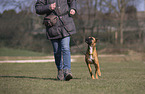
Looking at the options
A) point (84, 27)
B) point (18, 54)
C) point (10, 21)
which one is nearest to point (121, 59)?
point (84, 27)

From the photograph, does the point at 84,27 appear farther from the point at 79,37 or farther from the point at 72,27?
the point at 72,27

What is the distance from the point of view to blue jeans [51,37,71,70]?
219 inches

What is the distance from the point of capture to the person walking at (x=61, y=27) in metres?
5.56

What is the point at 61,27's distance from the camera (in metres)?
5.59

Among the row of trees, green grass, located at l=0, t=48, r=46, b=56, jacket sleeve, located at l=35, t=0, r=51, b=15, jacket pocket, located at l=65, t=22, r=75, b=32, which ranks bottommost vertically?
green grass, located at l=0, t=48, r=46, b=56

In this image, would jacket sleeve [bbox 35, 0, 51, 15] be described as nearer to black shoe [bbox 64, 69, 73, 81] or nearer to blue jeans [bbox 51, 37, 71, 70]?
blue jeans [bbox 51, 37, 71, 70]

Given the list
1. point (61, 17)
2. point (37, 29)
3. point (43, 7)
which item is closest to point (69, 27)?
point (61, 17)


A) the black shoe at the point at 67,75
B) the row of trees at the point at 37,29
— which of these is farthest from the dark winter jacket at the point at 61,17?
the row of trees at the point at 37,29

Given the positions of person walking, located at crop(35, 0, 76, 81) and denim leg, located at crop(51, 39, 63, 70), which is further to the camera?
denim leg, located at crop(51, 39, 63, 70)

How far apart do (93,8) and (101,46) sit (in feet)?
18.7

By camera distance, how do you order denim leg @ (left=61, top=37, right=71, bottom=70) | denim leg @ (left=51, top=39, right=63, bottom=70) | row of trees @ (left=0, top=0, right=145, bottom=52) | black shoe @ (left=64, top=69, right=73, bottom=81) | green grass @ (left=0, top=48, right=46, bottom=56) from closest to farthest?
black shoe @ (left=64, top=69, right=73, bottom=81) → denim leg @ (left=61, top=37, right=71, bottom=70) → denim leg @ (left=51, top=39, right=63, bottom=70) → green grass @ (left=0, top=48, right=46, bottom=56) → row of trees @ (left=0, top=0, right=145, bottom=52)

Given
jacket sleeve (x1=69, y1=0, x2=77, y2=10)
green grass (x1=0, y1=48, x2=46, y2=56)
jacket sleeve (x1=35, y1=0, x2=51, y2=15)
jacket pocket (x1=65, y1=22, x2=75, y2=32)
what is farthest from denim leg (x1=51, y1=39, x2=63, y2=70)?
green grass (x1=0, y1=48, x2=46, y2=56)

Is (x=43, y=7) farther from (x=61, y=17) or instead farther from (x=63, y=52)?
(x=63, y=52)

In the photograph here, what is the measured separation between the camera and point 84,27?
21500 mm
